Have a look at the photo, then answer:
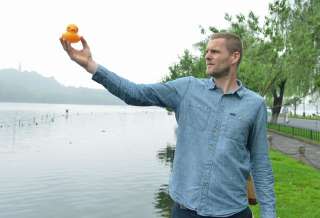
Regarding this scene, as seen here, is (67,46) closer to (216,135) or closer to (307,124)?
(216,135)

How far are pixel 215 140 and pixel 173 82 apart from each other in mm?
572

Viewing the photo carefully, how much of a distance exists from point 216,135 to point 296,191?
39.6ft

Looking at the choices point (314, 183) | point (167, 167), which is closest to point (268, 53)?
point (167, 167)

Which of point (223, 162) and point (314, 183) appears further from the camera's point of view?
point (314, 183)

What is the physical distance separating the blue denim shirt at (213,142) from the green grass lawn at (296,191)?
321 inches

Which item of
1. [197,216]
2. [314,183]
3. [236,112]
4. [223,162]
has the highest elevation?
[236,112]

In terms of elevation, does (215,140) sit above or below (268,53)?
below

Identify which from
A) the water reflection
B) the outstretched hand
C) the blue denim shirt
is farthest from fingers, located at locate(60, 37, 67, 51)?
the water reflection

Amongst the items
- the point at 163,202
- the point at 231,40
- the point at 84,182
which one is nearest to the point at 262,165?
the point at 231,40

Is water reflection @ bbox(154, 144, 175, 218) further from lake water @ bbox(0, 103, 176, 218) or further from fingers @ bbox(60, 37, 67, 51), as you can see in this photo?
fingers @ bbox(60, 37, 67, 51)

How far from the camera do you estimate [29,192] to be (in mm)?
24703

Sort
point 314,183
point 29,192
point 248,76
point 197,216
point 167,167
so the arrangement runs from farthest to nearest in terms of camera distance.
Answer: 1. point 167,167
2. point 248,76
3. point 29,192
4. point 314,183
5. point 197,216

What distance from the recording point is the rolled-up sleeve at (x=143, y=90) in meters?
3.17

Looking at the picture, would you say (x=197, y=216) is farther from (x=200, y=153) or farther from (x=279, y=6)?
(x=279, y=6)
